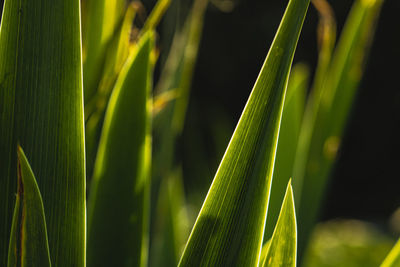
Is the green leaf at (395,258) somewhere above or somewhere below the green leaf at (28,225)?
below

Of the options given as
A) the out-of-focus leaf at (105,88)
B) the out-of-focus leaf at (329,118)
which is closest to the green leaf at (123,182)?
the out-of-focus leaf at (105,88)

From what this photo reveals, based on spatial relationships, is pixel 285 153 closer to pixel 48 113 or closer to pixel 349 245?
pixel 48 113

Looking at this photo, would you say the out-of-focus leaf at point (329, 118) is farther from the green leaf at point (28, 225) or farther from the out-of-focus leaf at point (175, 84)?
the green leaf at point (28, 225)

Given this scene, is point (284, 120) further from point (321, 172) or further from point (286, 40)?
point (286, 40)

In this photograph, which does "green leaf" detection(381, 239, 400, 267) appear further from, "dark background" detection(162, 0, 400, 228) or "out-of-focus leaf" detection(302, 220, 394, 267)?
"dark background" detection(162, 0, 400, 228)

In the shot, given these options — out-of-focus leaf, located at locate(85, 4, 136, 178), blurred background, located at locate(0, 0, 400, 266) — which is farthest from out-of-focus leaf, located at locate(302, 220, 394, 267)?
out-of-focus leaf, located at locate(85, 4, 136, 178)

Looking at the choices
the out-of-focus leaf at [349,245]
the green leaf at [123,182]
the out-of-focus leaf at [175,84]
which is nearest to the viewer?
the green leaf at [123,182]

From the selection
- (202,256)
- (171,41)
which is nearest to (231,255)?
(202,256)
